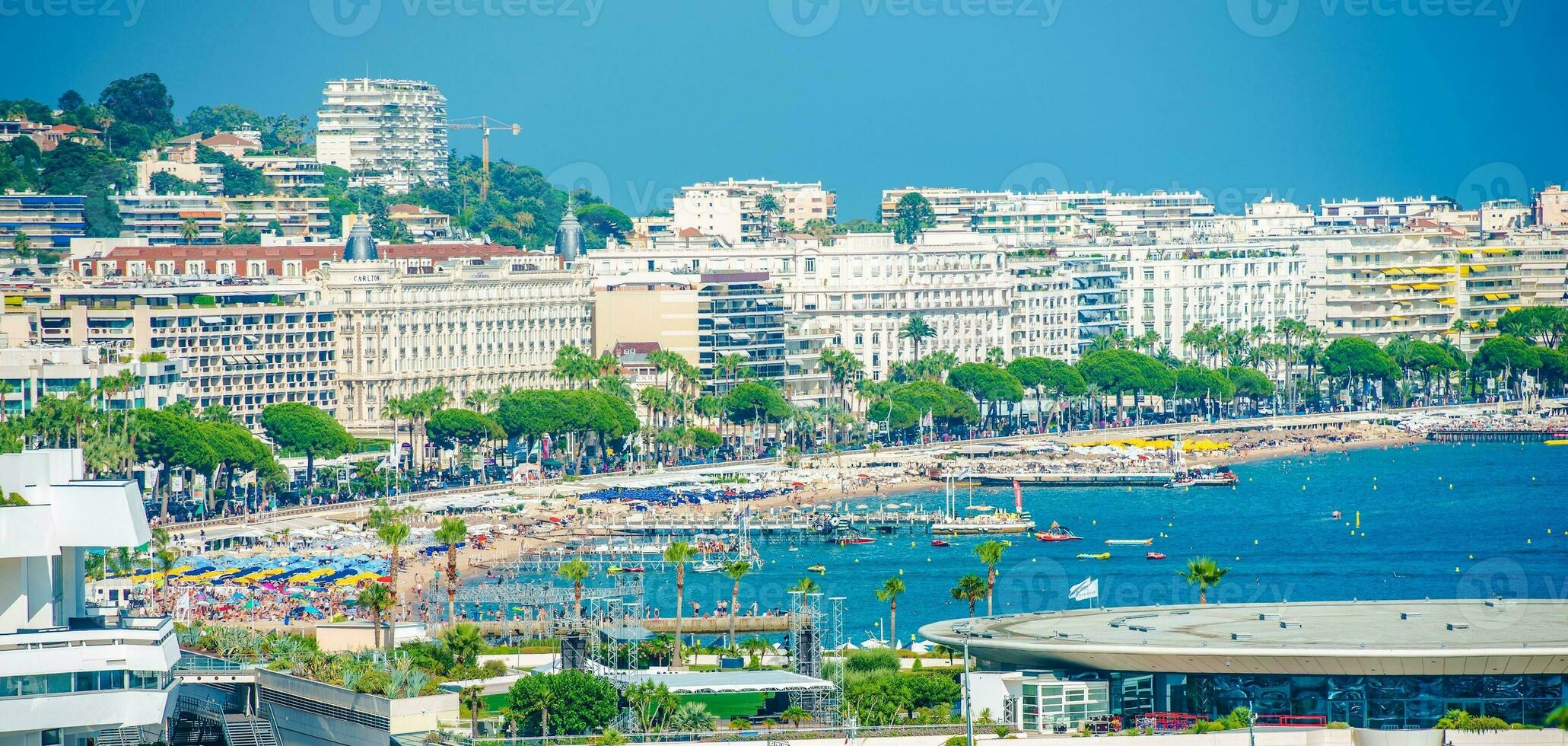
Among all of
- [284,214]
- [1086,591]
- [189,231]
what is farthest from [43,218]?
[1086,591]

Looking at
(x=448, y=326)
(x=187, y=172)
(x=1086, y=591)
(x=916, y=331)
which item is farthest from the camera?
(x=187, y=172)

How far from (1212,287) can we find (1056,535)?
3478 inches

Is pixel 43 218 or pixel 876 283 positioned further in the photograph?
pixel 876 283

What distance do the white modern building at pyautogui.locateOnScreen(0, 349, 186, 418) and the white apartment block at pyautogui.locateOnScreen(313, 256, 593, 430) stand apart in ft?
70.7

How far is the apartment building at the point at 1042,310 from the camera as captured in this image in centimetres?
17300

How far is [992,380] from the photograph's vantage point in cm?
15075

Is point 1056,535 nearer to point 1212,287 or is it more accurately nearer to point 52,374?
point 52,374

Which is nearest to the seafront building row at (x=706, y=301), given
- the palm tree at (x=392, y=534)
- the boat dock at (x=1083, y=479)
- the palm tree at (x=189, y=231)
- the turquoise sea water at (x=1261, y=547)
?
the palm tree at (x=189, y=231)

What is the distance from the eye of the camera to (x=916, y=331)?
16162 centimetres

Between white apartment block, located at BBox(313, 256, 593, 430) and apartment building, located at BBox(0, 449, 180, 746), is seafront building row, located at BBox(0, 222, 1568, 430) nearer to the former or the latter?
white apartment block, located at BBox(313, 256, 593, 430)

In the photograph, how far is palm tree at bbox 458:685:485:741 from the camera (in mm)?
43656

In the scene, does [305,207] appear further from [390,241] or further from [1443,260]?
[1443,260]

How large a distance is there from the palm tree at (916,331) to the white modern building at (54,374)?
5801 centimetres

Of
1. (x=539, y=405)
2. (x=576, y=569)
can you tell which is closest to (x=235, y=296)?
(x=539, y=405)
